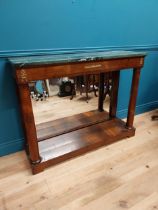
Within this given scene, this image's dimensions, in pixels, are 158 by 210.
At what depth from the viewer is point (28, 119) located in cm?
125

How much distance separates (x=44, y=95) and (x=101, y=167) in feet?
3.04

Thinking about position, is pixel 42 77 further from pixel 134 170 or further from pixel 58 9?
pixel 134 170

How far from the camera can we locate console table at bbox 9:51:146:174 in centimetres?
116

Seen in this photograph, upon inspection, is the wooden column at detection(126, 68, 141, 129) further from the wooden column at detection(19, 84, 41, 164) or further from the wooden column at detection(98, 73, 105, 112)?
the wooden column at detection(19, 84, 41, 164)

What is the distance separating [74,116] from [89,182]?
91 centimetres

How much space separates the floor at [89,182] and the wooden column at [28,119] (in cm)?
20

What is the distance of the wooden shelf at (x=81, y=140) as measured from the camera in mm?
1513

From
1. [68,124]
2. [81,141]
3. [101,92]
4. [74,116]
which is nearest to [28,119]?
[81,141]

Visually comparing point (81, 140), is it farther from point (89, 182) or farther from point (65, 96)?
point (65, 96)

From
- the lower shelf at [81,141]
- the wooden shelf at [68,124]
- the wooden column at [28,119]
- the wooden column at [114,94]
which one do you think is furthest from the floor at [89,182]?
the wooden column at [114,94]

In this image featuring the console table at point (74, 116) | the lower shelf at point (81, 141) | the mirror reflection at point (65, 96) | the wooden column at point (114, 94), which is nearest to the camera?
the console table at point (74, 116)

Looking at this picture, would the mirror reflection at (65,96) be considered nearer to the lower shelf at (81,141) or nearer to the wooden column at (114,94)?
the wooden column at (114,94)

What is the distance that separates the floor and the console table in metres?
0.11

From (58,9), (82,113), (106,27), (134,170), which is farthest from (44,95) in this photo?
(134,170)
